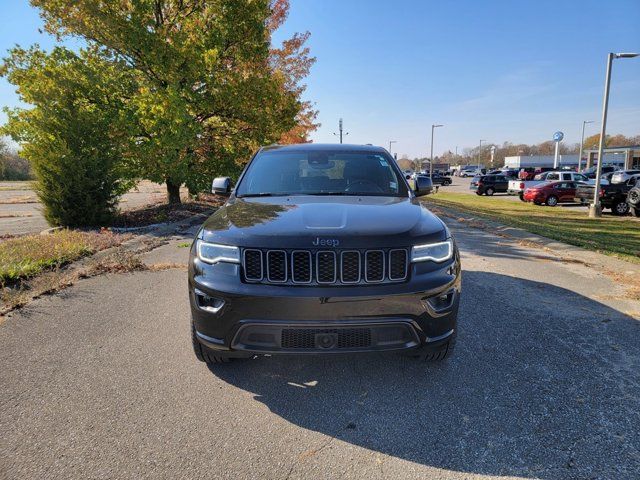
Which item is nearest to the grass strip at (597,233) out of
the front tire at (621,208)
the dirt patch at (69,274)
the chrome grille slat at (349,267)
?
the front tire at (621,208)

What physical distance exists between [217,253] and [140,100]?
10138 millimetres

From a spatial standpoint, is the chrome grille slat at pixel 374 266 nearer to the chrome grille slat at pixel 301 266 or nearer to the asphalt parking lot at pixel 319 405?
the chrome grille slat at pixel 301 266

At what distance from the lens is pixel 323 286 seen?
2.59 meters

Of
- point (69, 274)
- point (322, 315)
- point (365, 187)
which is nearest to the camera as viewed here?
point (322, 315)

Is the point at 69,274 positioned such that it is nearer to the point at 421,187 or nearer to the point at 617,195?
the point at 421,187

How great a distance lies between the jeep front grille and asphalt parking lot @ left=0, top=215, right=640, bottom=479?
584 mm

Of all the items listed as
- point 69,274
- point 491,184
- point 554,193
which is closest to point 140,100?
point 69,274

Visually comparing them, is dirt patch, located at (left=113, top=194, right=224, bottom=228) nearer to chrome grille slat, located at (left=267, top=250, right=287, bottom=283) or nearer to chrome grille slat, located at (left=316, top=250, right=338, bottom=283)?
chrome grille slat, located at (left=267, top=250, right=287, bottom=283)

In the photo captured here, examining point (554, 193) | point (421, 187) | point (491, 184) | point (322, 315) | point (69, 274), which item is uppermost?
point (421, 187)

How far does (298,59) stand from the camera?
74.3 ft

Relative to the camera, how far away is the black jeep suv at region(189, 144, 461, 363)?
101 inches

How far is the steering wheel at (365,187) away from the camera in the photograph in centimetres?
401

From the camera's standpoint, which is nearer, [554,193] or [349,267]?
[349,267]

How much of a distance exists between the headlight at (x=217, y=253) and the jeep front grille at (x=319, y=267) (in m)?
0.07
